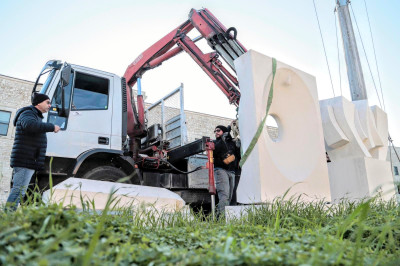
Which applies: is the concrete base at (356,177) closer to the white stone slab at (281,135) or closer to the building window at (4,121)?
the white stone slab at (281,135)

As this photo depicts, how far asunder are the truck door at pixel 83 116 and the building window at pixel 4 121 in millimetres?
12024

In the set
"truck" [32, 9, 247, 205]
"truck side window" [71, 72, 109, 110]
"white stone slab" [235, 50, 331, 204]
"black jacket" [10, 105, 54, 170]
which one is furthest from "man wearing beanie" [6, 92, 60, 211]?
"white stone slab" [235, 50, 331, 204]

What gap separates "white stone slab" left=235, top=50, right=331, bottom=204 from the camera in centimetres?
354

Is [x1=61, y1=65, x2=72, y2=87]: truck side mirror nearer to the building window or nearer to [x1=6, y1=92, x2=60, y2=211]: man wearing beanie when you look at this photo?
[x1=6, y1=92, x2=60, y2=211]: man wearing beanie

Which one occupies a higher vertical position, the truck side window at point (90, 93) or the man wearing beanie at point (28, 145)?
the truck side window at point (90, 93)

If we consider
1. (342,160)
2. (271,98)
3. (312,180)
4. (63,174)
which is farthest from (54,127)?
(342,160)

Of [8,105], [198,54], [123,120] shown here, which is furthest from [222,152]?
[8,105]

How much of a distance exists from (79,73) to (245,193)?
3.14 metres

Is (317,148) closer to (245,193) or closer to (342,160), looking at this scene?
(342,160)

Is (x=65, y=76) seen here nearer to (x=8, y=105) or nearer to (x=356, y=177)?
(x=356, y=177)

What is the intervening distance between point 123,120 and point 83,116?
2.20 feet

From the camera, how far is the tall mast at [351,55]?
20.4 ft

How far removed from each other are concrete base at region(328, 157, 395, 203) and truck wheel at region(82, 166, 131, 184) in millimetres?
3260

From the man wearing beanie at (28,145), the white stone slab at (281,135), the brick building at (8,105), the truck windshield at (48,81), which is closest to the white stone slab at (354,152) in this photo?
the white stone slab at (281,135)
